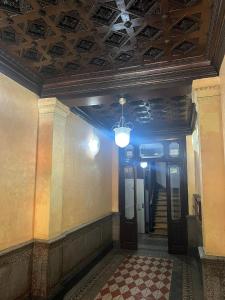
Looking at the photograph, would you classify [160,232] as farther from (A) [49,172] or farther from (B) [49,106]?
(B) [49,106]

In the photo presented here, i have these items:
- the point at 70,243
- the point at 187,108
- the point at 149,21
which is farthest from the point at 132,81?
the point at 70,243

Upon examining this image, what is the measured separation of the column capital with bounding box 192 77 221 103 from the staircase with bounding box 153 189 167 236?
645 centimetres

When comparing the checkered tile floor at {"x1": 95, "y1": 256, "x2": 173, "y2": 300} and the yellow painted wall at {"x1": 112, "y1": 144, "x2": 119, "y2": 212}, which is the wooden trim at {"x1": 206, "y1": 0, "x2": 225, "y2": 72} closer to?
the checkered tile floor at {"x1": 95, "y1": 256, "x2": 173, "y2": 300}

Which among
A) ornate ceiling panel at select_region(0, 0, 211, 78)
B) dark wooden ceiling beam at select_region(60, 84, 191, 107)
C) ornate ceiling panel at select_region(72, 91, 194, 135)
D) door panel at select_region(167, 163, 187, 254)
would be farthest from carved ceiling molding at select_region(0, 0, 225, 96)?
door panel at select_region(167, 163, 187, 254)

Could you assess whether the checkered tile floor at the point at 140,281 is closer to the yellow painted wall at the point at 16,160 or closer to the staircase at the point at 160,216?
the yellow painted wall at the point at 16,160

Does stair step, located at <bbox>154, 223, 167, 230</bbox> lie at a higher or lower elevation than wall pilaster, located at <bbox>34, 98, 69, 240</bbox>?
lower

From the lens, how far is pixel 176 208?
20.5 feet

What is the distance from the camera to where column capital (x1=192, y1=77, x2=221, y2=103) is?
2939 millimetres

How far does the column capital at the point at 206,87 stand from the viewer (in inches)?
116

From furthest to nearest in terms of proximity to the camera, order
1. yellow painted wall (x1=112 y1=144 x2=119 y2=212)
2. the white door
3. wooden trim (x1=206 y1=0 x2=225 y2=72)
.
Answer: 1. the white door
2. yellow painted wall (x1=112 y1=144 x2=119 y2=212)
3. wooden trim (x1=206 y1=0 x2=225 y2=72)

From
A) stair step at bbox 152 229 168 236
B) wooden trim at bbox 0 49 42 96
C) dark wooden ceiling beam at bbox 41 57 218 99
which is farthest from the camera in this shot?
stair step at bbox 152 229 168 236

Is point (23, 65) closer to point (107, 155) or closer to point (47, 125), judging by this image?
point (47, 125)

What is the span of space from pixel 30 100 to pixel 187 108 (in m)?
3.06

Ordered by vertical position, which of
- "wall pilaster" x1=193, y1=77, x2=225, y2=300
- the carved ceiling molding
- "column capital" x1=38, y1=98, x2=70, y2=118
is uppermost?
the carved ceiling molding
